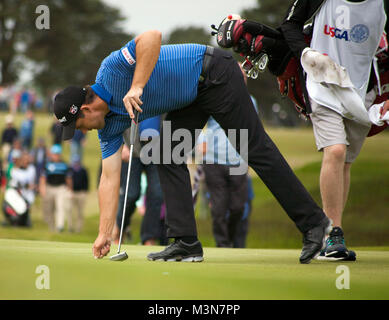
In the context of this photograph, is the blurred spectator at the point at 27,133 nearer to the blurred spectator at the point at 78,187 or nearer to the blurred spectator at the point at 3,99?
the blurred spectator at the point at 78,187

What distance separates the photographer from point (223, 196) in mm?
8508

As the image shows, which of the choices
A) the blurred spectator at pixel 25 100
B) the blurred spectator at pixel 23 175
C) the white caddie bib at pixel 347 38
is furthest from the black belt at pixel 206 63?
the blurred spectator at pixel 25 100

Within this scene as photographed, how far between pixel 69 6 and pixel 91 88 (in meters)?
39.3

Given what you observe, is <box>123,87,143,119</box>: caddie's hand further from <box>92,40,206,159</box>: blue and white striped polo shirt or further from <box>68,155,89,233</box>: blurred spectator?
<box>68,155,89,233</box>: blurred spectator

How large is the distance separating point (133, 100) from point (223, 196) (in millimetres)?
4457

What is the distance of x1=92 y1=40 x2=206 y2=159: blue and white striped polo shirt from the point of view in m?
4.35

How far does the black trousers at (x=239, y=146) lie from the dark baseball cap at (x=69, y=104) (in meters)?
0.72

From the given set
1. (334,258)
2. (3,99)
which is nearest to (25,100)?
(3,99)

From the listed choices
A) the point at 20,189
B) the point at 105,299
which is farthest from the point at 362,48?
the point at 20,189

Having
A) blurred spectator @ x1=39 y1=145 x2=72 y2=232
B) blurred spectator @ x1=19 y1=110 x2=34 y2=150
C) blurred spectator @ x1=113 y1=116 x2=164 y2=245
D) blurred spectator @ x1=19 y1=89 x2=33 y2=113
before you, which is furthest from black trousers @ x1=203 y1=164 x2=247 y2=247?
blurred spectator @ x1=19 y1=89 x2=33 y2=113

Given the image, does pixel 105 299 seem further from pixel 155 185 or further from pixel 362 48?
pixel 155 185

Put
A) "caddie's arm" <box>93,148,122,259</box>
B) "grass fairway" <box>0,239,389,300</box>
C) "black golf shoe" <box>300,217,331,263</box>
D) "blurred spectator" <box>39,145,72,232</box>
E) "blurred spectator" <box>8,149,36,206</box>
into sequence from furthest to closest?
"blurred spectator" <box>8,149,36,206</box> → "blurred spectator" <box>39,145,72,232</box> → "caddie's arm" <box>93,148,122,259</box> → "black golf shoe" <box>300,217,331,263</box> → "grass fairway" <box>0,239,389,300</box>

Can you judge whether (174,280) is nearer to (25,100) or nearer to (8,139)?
(8,139)

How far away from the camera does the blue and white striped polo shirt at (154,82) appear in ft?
14.3
